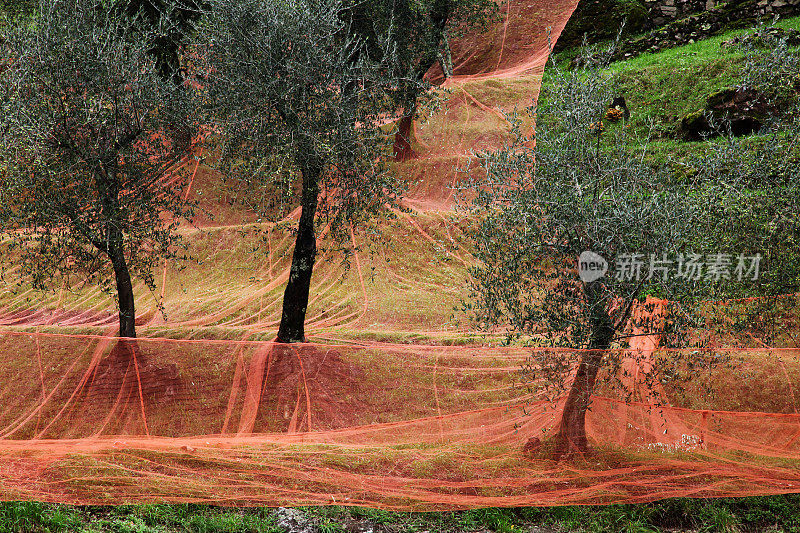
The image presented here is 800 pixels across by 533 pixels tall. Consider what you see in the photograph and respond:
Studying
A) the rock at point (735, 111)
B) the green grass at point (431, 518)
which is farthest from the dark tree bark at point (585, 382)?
the rock at point (735, 111)

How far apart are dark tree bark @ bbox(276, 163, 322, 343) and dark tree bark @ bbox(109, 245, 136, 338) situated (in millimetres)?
2775

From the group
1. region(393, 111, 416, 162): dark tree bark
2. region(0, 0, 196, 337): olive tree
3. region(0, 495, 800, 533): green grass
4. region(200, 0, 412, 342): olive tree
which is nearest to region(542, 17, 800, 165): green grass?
region(393, 111, 416, 162): dark tree bark

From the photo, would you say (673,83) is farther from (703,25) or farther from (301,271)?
(301,271)

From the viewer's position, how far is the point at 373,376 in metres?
9.97

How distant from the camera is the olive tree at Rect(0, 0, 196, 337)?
10367 millimetres

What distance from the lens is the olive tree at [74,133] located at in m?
10.4

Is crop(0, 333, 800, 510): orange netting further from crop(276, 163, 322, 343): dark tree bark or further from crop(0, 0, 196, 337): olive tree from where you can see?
crop(0, 0, 196, 337): olive tree

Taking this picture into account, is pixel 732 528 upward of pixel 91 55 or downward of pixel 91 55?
downward

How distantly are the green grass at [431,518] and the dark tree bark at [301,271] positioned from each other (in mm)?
3868

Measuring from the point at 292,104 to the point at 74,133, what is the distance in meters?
3.70

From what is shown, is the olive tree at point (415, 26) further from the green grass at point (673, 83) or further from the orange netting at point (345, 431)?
the orange netting at point (345, 431)

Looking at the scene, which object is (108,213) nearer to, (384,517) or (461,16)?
(384,517)

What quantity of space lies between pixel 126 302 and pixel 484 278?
6.80m

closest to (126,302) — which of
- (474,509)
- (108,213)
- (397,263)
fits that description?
(108,213)
